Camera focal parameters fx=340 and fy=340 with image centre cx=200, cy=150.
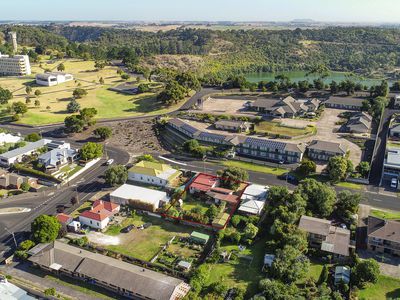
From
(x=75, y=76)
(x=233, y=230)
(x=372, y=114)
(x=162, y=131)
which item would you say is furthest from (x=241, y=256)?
(x=75, y=76)

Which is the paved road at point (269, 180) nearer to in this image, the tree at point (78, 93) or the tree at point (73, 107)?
the tree at point (73, 107)

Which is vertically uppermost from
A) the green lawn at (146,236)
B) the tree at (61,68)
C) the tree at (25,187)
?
the tree at (61,68)

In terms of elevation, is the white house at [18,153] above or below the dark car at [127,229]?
above

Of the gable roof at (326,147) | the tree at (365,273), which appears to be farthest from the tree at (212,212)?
the gable roof at (326,147)

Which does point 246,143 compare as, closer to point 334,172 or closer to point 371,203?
point 334,172

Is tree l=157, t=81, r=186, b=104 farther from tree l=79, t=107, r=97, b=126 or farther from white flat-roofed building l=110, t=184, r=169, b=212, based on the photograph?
white flat-roofed building l=110, t=184, r=169, b=212

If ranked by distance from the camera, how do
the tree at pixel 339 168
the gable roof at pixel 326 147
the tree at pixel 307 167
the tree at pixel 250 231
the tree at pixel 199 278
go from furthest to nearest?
the gable roof at pixel 326 147 → the tree at pixel 307 167 → the tree at pixel 339 168 → the tree at pixel 250 231 → the tree at pixel 199 278
